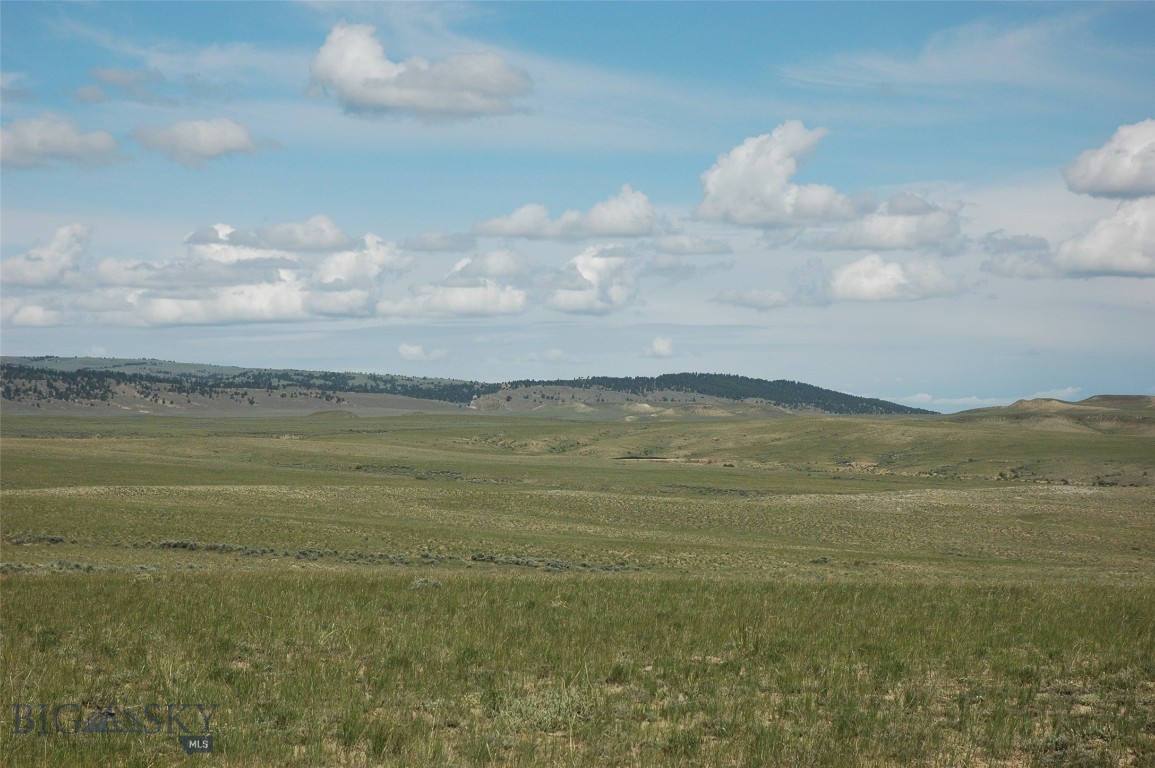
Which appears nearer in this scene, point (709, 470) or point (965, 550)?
point (965, 550)

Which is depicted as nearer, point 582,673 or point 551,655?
point 582,673

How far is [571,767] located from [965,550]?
42.9m

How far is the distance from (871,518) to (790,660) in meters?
48.1

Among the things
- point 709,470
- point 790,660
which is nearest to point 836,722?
point 790,660

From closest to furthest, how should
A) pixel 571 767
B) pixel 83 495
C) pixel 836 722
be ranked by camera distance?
pixel 571 767 < pixel 836 722 < pixel 83 495

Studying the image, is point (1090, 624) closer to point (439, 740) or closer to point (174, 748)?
point (439, 740)

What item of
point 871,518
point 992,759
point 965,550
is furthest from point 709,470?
point 992,759

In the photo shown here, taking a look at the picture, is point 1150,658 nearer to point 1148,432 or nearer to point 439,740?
point 439,740

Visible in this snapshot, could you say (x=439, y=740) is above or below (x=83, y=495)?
above

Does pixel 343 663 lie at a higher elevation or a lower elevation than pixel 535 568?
higher

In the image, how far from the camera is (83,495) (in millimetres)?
52469

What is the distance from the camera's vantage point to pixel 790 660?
1391cm

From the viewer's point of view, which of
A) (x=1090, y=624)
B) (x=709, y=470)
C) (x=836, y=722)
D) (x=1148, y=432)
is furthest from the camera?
(x=1148, y=432)

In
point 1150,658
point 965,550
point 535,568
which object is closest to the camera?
Result: point 1150,658
